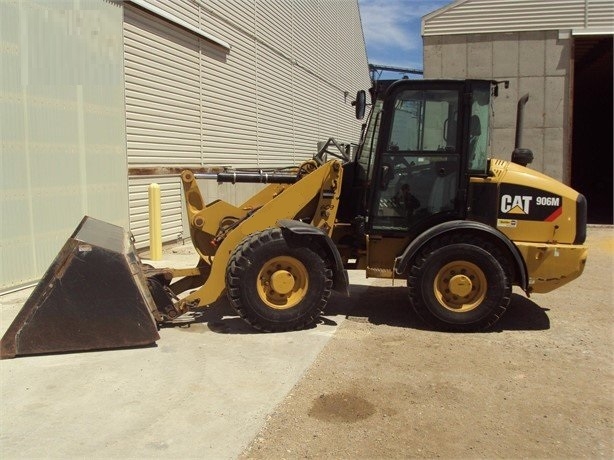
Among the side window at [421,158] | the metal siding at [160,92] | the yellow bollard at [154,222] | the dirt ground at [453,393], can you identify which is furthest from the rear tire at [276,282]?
the metal siding at [160,92]

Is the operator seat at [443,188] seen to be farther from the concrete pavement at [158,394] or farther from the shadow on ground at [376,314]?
the concrete pavement at [158,394]

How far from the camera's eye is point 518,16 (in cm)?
1393

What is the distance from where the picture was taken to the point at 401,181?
5824mm

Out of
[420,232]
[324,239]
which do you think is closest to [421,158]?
[420,232]

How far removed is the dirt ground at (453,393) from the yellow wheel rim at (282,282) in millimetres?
574

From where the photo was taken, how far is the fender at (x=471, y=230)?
553 cm

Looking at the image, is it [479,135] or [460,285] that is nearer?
[460,285]

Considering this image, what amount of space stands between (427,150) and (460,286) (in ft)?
4.60

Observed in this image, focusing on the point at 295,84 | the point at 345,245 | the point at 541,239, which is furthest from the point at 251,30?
the point at 541,239

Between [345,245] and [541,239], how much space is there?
2060 millimetres

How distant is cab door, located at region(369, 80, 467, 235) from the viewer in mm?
5719

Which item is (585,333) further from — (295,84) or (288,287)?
(295,84)

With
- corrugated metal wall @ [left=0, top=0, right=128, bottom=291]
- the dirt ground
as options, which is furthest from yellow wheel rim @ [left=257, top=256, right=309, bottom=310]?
corrugated metal wall @ [left=0, top=0, right=128, bottom=291]

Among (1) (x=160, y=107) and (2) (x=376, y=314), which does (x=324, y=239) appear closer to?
(2) (x=376, y=314)
